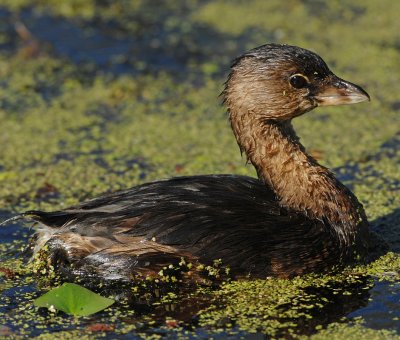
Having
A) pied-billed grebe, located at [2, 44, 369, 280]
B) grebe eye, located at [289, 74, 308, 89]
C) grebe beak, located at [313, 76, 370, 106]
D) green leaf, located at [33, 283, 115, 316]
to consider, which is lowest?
green leaf, located at [33, 283, 115, 316]

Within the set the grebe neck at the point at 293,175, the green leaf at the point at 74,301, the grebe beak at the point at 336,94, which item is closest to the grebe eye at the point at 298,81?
the grebe beak at the point at 336,94

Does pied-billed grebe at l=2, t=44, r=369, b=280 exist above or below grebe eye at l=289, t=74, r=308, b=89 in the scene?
below

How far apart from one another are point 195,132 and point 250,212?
11.4 feet

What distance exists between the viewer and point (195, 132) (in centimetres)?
A: 981

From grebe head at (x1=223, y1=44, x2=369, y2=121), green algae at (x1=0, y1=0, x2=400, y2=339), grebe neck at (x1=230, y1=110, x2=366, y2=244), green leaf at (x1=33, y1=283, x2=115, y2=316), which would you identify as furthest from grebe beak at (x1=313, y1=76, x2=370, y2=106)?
green leaf at (x1=33, y1=283, x2=115, y2=316)

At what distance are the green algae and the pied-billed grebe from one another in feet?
0.72

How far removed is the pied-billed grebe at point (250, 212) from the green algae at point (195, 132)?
22 cm

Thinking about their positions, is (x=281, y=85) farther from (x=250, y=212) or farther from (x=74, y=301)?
(x=74, y=301)

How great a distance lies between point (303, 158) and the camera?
682 centimetres

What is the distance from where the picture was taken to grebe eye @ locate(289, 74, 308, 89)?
6918mm

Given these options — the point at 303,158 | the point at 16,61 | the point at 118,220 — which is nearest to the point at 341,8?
the point at 16,61

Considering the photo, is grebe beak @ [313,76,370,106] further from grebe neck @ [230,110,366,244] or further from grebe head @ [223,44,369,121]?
grebe neck @ [230,110,366,244]

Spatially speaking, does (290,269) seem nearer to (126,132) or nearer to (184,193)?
(184,193)

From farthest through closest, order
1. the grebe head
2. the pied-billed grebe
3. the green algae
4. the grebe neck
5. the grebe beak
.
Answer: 1. the grebe beak
2. the grebe head
3. the grebe neck
4. the pied-billed grebe
5. the green algae
